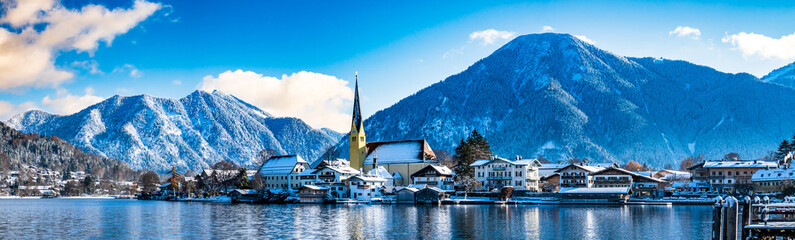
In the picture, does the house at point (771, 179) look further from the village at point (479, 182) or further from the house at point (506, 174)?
the house at point (506, 174)

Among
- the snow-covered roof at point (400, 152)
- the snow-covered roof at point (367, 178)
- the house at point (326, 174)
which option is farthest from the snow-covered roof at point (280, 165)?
the snow-covered roof at point (367, 178)

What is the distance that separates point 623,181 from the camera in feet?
365

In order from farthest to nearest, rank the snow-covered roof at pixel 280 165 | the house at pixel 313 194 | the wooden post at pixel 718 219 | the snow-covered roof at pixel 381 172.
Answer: the snow-covered roof at pixel 280 165 → the snow-covered roof at pixel 381 172 → the house at pixel 313 194 → the wooden post at pixel 718 219

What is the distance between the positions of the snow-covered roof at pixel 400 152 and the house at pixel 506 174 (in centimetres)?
1682

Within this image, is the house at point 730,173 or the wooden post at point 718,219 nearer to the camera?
the wooden post at point 718,219

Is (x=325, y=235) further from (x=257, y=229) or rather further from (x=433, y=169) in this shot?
(x=433, y=169)

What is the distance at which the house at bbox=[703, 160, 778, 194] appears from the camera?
112 m

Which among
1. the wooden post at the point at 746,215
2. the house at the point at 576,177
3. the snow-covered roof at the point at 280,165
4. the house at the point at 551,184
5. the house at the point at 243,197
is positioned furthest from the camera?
the snow-covered roof at the point at 280,165

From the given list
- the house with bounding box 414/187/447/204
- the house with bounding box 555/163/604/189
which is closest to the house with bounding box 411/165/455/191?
the house with bounding box 414/187/447/204

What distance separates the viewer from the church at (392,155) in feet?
427

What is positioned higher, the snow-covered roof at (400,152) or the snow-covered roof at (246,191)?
the snow-covered roof at (400,152)

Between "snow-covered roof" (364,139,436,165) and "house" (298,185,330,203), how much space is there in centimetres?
2350

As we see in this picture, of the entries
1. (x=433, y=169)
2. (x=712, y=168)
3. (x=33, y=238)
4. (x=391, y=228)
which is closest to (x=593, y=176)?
(x=712, y=168)

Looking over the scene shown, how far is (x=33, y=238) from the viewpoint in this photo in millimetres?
44719
